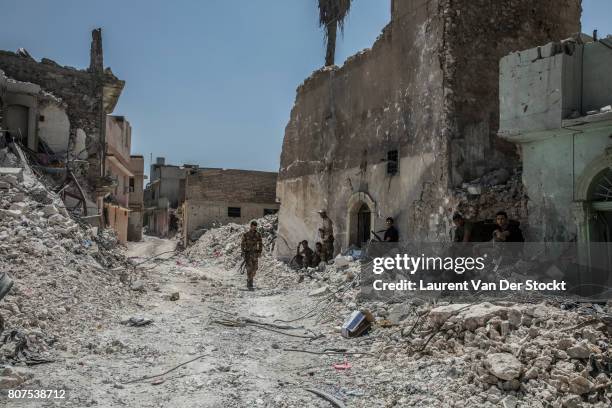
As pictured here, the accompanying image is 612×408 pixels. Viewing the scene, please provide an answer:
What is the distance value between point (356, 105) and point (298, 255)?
4710 mm

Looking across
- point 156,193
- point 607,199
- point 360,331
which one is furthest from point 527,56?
point 156,193

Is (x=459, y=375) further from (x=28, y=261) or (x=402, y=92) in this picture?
(x=402, y=92)

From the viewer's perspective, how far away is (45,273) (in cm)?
789

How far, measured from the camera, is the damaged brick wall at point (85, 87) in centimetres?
1692

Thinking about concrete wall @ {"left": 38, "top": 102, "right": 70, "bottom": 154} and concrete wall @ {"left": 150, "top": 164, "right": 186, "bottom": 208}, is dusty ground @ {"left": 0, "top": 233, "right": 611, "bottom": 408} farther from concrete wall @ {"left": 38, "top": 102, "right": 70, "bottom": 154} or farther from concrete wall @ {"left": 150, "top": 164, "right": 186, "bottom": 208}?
concrete wall @ {"left": 150, "top": 164, "right": 186, "bottom": 208}

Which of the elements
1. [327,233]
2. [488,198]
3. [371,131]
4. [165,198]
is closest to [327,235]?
[327,233]

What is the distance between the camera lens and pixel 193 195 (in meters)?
26.0

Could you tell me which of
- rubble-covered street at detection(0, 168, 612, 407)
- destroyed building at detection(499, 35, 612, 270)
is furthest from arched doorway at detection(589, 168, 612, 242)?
rubble-covered street at detection(0, 168, 612, 407)

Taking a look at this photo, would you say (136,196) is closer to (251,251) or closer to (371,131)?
(251,251)

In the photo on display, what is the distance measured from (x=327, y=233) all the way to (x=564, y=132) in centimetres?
746

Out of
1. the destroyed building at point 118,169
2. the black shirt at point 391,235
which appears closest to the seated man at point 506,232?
the black shirt at point 391,235

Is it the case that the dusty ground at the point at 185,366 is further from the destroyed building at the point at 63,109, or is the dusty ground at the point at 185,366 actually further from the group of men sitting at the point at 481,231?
the destroyed building at the point at 63,109

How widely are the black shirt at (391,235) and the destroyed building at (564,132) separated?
125 inches

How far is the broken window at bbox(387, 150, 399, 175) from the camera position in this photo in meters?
11.6
